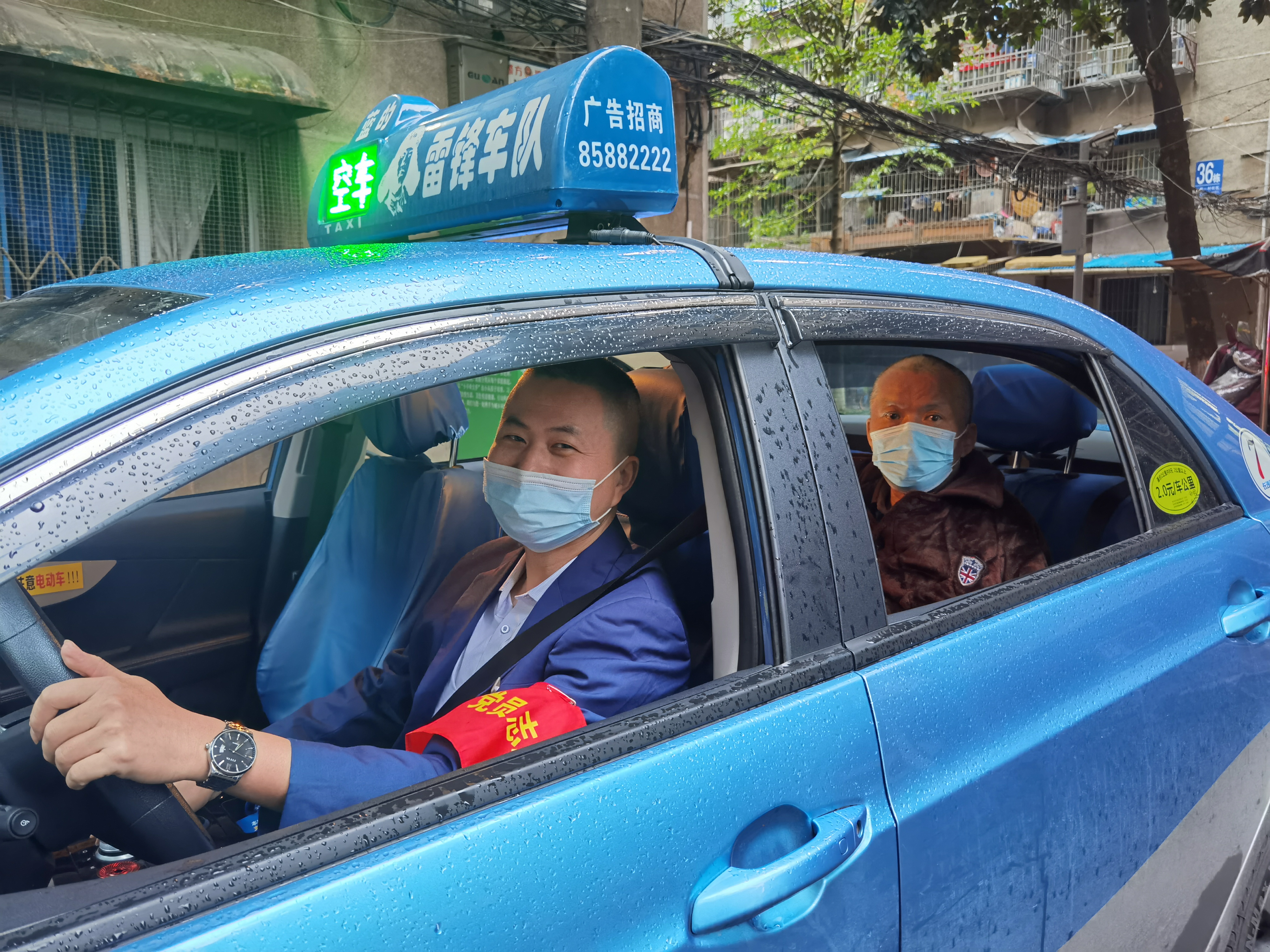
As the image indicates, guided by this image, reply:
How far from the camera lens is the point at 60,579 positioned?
2205mm

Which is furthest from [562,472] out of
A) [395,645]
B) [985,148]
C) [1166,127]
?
[985,148]

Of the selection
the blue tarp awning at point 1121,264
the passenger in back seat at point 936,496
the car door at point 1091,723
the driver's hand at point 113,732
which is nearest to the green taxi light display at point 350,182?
the car door at point 1091,723

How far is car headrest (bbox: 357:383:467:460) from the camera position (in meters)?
2.31

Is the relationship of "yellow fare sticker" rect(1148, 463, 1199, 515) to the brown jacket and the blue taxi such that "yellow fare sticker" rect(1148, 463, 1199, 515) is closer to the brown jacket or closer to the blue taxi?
the blue taxi

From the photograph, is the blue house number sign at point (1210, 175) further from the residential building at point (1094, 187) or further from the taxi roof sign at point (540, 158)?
the taxi roof sign at point (540, 158)

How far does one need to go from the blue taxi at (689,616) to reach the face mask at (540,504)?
0.16 metres

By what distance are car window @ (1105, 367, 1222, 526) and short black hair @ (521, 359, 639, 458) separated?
0.84m

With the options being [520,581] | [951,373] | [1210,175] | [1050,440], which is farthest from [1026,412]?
[1210,175]

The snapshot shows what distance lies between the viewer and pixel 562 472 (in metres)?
1.48

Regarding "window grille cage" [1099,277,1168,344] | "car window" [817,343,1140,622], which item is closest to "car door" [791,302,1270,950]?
"car window" [817,343,1140,622]

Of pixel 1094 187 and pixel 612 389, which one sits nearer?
pixel 612 389

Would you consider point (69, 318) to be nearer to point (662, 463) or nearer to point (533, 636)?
point (533, 636)

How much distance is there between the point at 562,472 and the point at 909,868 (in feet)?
2.38

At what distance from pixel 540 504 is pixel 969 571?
1147 mm
